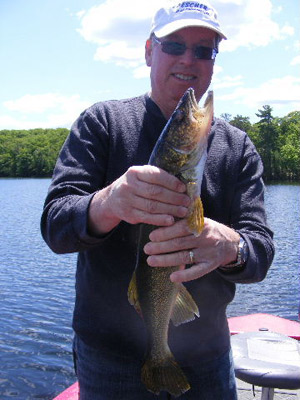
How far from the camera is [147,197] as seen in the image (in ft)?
6.52

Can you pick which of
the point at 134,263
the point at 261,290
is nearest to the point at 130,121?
the point at 134,263

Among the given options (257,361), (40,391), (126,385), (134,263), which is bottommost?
(40,391)

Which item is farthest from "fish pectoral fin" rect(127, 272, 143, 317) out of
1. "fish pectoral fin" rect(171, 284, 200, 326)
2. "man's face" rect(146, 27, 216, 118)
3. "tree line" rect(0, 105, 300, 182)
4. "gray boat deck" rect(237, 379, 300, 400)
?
"tree line" rect(0, 105, 300, 182)

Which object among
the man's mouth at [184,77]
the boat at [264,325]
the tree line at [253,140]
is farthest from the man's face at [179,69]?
the tree line at [253,140]

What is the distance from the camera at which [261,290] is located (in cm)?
1631

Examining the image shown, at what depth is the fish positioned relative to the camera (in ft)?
7.11

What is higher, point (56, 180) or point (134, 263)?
point (56, 180)

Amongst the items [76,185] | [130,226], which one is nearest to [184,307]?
[130,226]

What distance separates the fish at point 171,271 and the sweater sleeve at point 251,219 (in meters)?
0.38

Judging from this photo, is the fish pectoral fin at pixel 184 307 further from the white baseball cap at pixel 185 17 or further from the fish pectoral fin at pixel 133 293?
the white baseball cap at pixel 185 17

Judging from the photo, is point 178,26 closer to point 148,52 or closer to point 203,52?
point 203,52

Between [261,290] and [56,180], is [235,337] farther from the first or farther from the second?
[261,290]

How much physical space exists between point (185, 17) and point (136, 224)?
125cm

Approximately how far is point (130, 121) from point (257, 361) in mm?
2451
